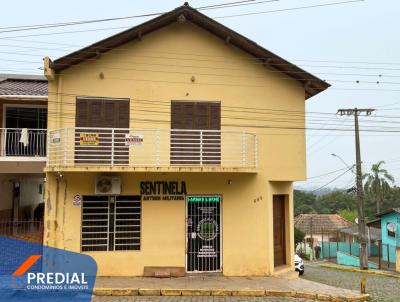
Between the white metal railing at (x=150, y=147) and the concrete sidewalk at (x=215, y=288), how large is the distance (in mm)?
3524

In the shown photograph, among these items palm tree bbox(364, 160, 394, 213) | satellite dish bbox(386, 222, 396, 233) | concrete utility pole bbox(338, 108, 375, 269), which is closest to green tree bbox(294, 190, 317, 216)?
palm tree bbox(364, 160, 394, 213)

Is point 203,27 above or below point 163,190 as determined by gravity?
above

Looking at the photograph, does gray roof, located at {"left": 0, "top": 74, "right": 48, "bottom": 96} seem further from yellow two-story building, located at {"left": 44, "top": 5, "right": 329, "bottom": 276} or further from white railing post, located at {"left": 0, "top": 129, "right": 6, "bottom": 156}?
yellow two-story building, located at {"left": 44, "top": 5, "right": 329, "bottom": 276}

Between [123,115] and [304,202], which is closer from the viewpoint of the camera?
[123,115]

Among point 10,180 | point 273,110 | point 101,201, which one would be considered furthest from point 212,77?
point 10,180

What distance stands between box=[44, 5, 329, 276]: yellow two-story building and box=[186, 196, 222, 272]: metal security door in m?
0.03

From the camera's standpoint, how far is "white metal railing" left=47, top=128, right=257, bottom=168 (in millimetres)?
13703

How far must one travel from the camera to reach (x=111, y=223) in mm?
14242

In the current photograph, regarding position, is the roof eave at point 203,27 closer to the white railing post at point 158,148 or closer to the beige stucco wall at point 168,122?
the beige stucco wall at point 168,122

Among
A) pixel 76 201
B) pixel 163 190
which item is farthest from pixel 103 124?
pixel 163 190

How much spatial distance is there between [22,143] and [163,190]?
5524 mm

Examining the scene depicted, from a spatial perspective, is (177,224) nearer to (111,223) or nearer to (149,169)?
(111,223)

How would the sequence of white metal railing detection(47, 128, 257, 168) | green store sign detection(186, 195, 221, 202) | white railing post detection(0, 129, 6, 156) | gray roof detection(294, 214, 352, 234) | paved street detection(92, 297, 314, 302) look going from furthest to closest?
gray roof detection(294, 214, 352, 234), white railing post detection(0, 129, 6, 156), green store sign detection(186, 195, 221, 202), white metal railing detection(47, 128, 257, 168), paved street detection(92, 297, 314, 302)

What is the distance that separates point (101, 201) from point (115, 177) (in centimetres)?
98
